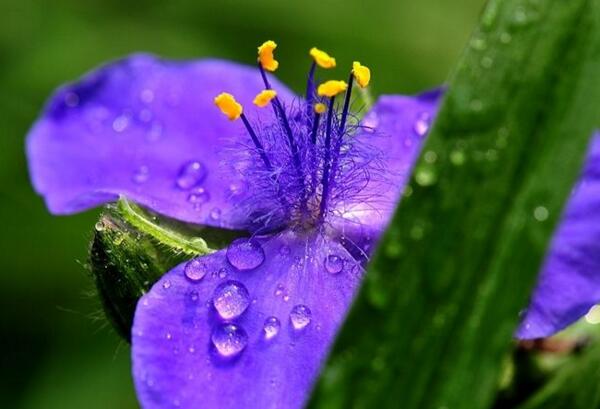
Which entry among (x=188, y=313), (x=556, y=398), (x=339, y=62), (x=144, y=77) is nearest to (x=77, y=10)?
(x=339, y=62)

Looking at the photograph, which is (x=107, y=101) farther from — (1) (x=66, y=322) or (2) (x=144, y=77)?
(1) (x=66, y=322)

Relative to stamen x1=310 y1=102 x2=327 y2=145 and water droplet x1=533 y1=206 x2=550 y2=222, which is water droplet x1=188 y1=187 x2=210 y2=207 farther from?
water droplet x1=533 y1=206 x2=550 y2=222

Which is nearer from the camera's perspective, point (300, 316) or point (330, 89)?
point (300, 316)

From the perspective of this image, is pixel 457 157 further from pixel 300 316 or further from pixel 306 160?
pixel 306 160

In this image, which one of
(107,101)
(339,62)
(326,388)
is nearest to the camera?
(326,388)

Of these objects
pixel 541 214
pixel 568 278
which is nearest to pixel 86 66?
pixel 568 278

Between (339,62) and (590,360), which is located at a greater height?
(590,360)
